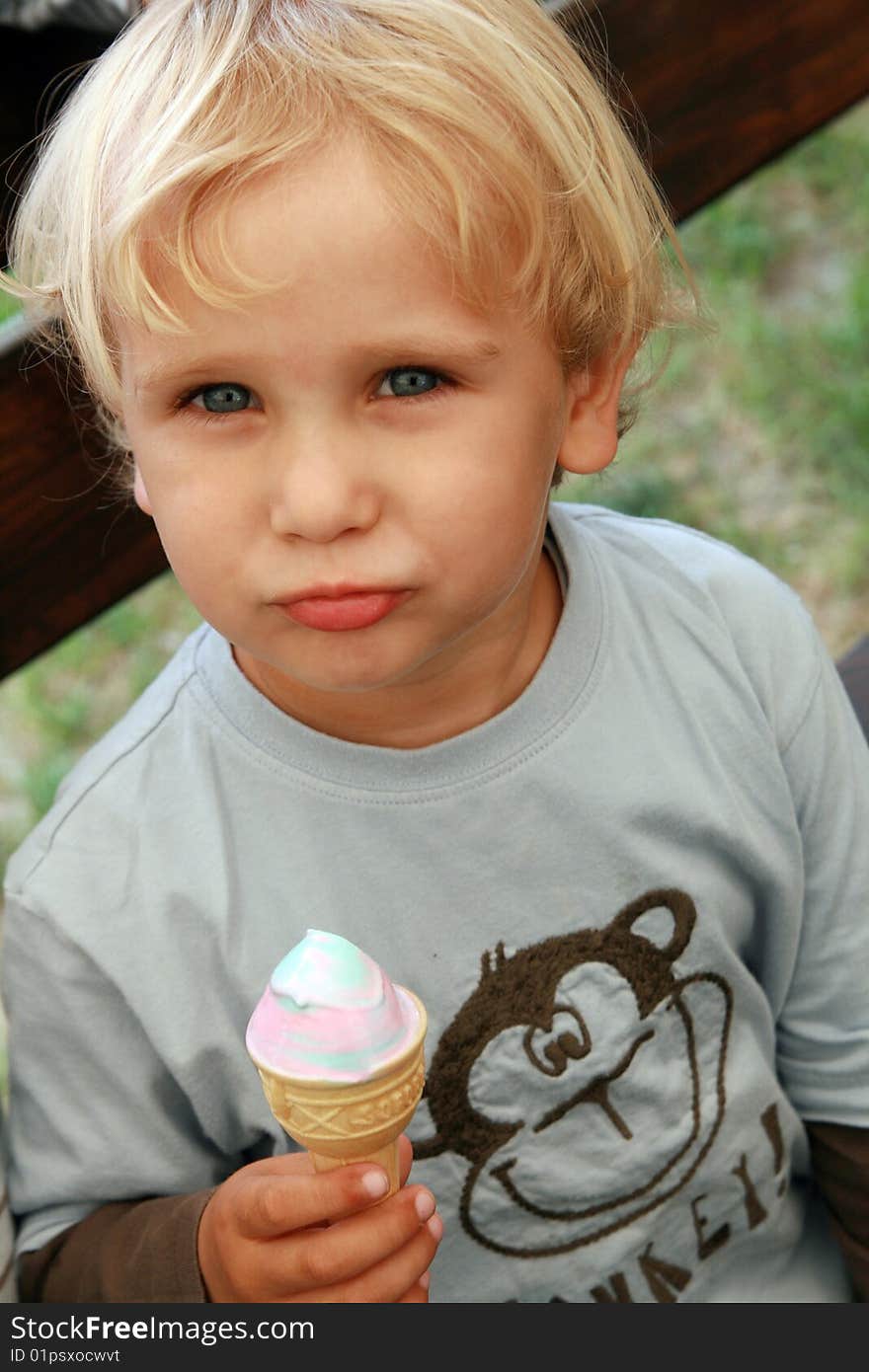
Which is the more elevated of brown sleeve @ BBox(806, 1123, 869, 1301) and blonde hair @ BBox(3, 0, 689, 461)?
blonde hair @ BBox(3, 0, 689, 461)

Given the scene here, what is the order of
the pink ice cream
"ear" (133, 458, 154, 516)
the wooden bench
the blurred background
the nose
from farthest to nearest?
1. the blurred background
2. the wooden bench
3. "ear" (133, 458, 154, 516)
4. the nose
5. the pink ice cream

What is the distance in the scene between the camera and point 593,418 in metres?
1.50

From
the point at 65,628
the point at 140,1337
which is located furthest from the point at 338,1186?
the point at 65,628

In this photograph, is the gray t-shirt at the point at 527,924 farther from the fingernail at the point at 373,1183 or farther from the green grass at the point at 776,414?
the green grass at the point at 776,414

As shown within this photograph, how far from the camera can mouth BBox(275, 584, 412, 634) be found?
1298 mm

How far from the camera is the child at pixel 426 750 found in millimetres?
1235

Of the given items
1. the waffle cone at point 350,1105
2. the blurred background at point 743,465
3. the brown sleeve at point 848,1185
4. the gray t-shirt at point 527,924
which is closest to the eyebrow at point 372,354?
the gray t-shirt at point 527,924

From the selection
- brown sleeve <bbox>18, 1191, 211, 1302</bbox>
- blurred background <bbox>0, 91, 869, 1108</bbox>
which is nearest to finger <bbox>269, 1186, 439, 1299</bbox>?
brown sleeve <bbox>18, 1191, 211, 1302</bbox>

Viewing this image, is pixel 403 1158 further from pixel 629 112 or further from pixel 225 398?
pixel 629 112

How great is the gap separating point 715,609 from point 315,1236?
73 cm

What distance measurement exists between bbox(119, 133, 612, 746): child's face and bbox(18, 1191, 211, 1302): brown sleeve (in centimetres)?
48

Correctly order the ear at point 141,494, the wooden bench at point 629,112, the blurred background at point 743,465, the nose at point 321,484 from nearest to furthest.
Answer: the nose at point 321,484
the ear at point 141,494
the wooden bench at point 629,112
the blurred background at point 743,465

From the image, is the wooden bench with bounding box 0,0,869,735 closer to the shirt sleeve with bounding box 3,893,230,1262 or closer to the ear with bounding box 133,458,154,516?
the ear with bounding box 133,458,154,516

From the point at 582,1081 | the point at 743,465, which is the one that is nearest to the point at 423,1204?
the point at 582,1081
